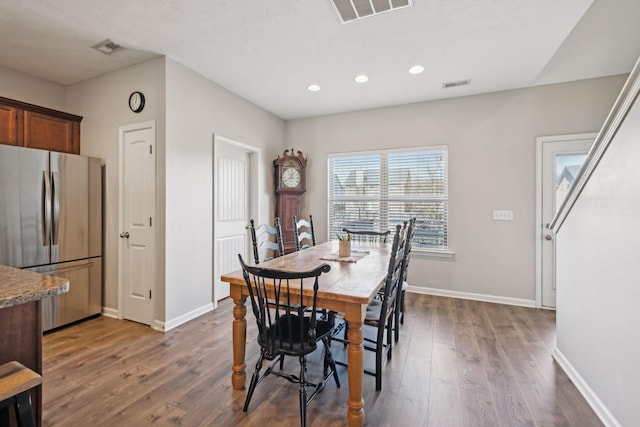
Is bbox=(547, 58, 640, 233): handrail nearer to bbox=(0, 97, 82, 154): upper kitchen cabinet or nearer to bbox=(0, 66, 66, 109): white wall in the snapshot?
bbox=(0, 97, 82, 154): upper kitchen cabinet

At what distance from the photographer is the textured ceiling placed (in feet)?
7.33

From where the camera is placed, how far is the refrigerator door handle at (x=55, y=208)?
9.57 ft

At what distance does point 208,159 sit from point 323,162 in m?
1.95

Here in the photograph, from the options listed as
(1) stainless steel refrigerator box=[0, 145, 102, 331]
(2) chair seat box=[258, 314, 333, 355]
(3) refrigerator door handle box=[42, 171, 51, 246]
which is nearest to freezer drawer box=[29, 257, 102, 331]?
(1) stainless steel refrigerator box=[0, 145, 102, 331]

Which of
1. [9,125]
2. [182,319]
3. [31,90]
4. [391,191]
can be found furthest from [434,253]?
[31,90]

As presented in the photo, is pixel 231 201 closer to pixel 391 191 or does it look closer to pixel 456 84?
pixel 391 191

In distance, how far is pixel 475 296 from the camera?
12.9 ft

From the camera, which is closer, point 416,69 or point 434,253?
point 416,69

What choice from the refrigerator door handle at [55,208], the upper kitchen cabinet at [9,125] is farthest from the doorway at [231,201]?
the upper kitchen cabinet at [9,125]

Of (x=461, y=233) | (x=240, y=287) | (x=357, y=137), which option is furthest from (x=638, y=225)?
(x=357, y=137)

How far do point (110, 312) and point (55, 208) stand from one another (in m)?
1.26

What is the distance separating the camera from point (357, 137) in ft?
15.1

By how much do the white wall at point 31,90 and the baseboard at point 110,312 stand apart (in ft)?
7.87

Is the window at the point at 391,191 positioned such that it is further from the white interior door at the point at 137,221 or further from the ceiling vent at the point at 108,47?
the ceiling vent at the point at 108,47
